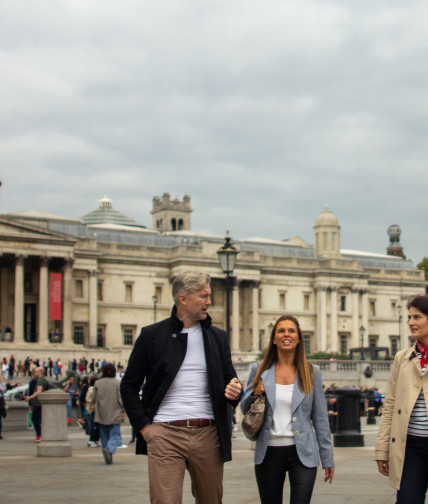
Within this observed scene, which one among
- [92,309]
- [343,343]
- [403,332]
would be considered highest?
[92,309]

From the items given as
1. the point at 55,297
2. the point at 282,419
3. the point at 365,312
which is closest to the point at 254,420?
the point at 282,419

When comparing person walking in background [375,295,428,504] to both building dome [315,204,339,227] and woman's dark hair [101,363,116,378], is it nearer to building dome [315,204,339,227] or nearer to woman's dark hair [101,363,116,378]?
woman's dark hair [101,363,116,378]

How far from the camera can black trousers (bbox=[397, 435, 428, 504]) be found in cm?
811

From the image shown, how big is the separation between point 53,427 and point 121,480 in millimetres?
5394

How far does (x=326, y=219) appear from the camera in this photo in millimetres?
104312

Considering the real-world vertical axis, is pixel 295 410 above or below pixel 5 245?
below

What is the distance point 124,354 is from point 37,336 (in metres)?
7.16

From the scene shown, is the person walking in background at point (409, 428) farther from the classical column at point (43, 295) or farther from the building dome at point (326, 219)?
the building dome at point (326, 219)

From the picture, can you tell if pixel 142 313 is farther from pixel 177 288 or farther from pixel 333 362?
pixel 177 288

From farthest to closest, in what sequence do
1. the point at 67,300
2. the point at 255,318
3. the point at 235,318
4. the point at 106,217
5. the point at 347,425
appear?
the point at 106,217 → the point at 255,318 → the point at 235,318 → the point at 67,300 → the point at 347,425

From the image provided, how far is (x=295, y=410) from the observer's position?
8.66m

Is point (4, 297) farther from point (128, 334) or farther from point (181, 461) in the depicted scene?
point (181, 461)

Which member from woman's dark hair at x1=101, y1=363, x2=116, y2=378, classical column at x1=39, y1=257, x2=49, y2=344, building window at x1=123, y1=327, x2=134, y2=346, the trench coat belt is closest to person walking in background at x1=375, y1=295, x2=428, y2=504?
the trench coat belt

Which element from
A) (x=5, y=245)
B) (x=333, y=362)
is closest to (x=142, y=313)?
(x=5, y=245)
